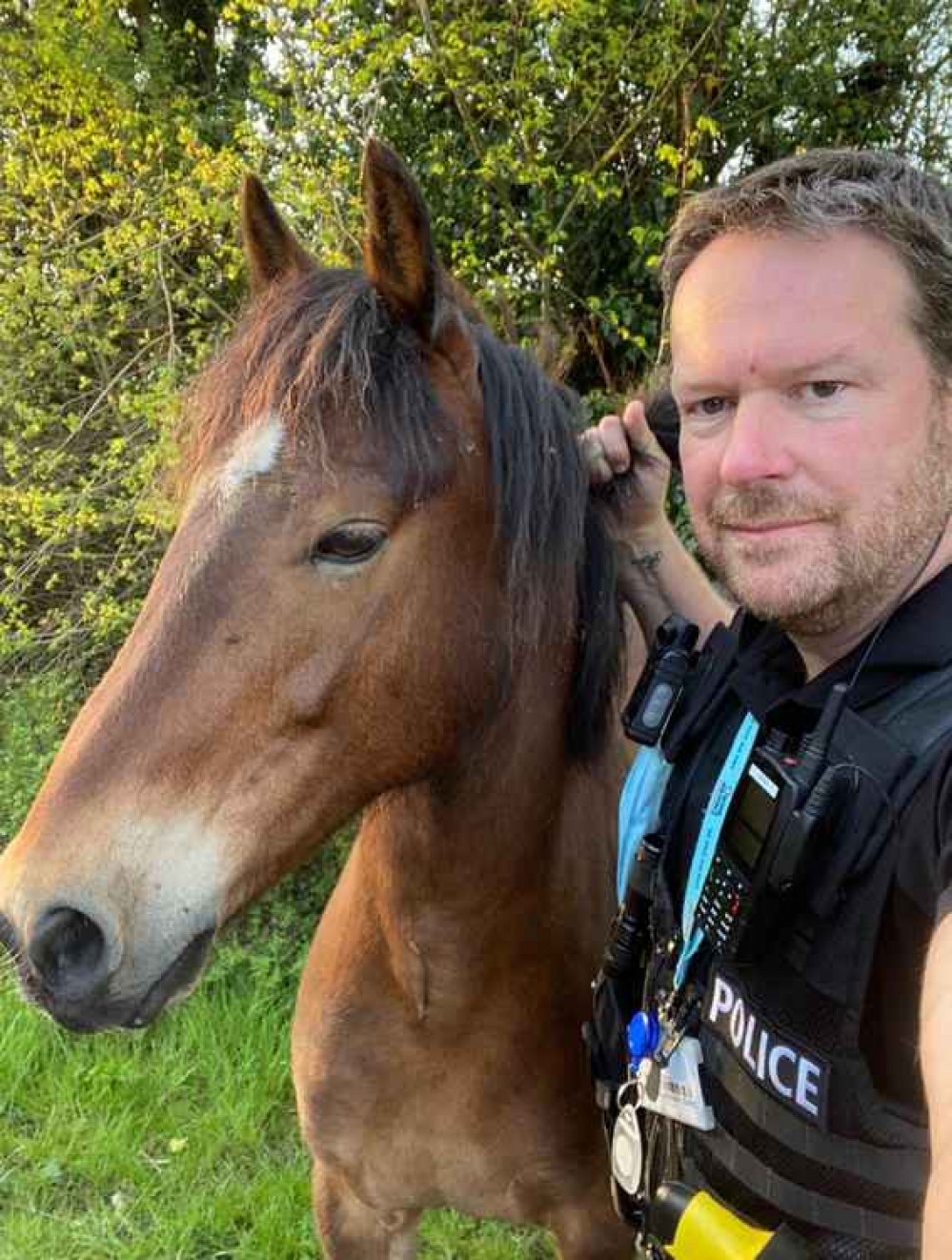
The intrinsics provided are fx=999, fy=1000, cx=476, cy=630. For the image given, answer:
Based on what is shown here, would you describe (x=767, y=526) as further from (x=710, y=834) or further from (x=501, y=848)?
(x=501, y=848)

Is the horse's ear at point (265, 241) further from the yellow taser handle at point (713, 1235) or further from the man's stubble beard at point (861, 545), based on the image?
the yellow taser handle at point (713, 1235)

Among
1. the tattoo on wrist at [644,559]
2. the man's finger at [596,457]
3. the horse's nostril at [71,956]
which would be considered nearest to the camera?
the horse's nostril at [71,956]

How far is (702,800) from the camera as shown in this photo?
1.79m

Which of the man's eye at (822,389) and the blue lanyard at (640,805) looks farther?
the blue lanyard at (640,805)

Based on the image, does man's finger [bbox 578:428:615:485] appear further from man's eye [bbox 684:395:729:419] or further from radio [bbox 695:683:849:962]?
radio [bbox 695:683:849:962]

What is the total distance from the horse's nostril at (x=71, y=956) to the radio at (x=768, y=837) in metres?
0.90

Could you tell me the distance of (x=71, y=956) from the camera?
4.66 feet

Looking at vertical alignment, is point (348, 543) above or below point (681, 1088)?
above

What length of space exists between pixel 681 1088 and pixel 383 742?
2.48 feet

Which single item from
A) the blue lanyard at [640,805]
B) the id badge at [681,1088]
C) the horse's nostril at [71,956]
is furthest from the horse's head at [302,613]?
the id badge at [681,1088]

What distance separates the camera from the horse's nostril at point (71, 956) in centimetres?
139

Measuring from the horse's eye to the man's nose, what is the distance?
561 mm

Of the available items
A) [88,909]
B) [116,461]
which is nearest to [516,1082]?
[88,909]

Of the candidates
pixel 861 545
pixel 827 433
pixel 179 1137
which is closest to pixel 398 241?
pixel 827 433
